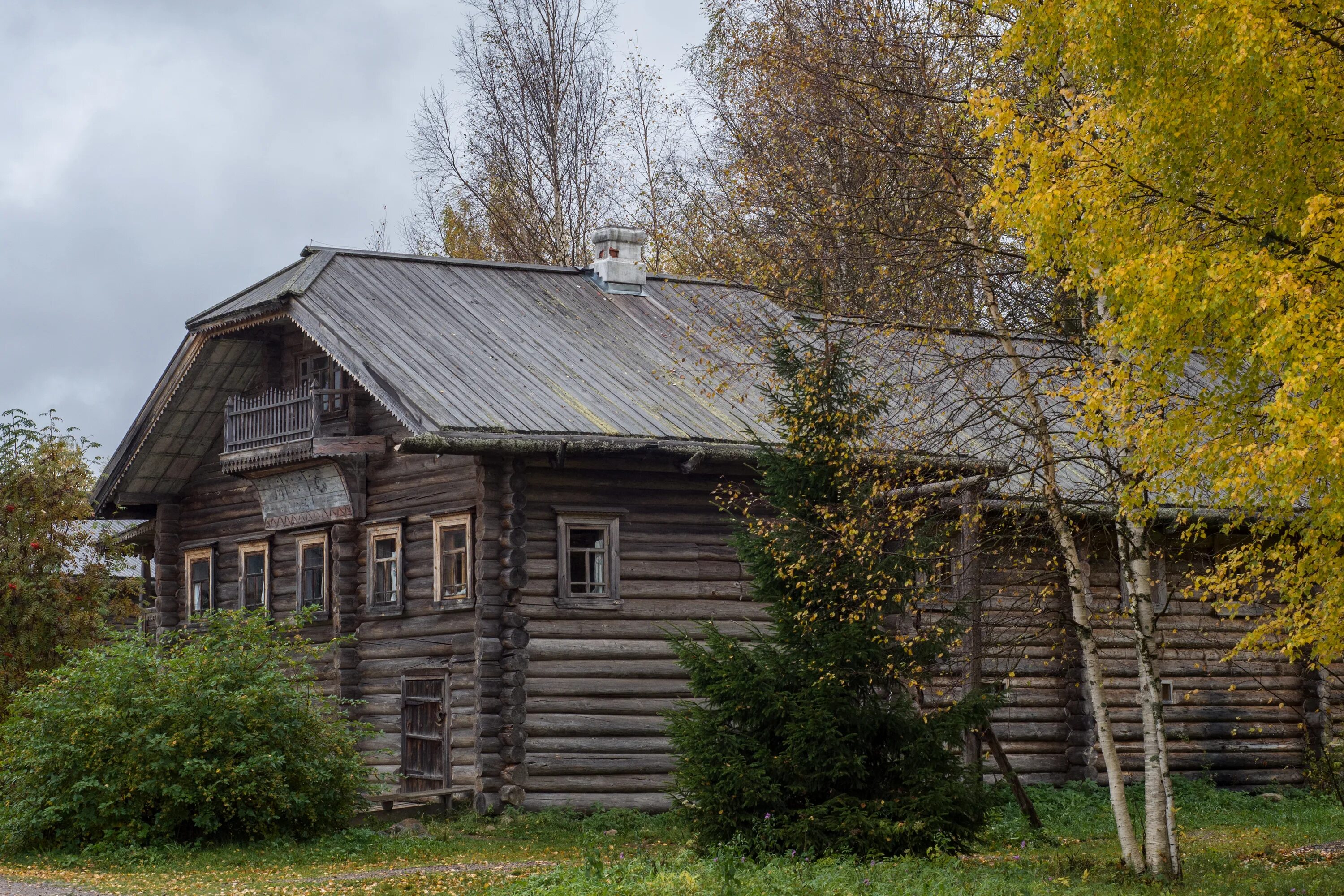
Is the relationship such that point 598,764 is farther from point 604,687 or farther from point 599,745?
point 604,687

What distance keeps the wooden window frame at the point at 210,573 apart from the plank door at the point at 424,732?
600 centimetres

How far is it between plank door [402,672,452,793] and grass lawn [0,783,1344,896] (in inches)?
60.4

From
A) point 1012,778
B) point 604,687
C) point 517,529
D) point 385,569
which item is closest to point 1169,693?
point 1012,778

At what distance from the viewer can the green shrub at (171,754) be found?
1571 centimetres

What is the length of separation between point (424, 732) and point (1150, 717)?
10.1 meters

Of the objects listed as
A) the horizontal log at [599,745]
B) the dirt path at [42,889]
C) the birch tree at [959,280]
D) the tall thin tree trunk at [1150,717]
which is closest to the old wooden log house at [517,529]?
the horizontal log at [599,745]

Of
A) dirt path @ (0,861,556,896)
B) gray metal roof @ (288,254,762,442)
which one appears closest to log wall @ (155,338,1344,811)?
gray metal roof @ (288,254,762,442)

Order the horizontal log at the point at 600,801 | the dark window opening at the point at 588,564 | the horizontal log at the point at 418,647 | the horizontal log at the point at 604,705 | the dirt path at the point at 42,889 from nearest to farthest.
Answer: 1. the dirt path at the point at 42,889
2. the horizontal log at the point at 600,801
3. the horizontal log at the point at 604,705
4. the horizontal log at the point at 418,647
5. the dark window opening at the point at 588,564

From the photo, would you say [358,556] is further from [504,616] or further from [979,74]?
[979,74]

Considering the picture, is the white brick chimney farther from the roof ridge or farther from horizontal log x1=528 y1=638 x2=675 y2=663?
horizontal log x1=528 y1=638 x2=675 y2=663

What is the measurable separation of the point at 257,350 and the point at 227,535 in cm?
333

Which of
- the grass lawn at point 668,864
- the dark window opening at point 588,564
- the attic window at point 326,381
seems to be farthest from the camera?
the attic window at point 326,381

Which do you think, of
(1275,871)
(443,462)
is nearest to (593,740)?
(443,462)

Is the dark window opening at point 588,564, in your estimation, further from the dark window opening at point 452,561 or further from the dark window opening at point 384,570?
the dark window opening at point 384,570
